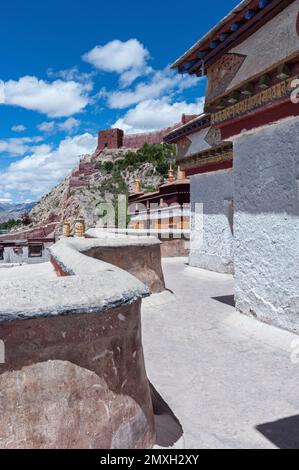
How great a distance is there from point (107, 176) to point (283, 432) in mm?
60191

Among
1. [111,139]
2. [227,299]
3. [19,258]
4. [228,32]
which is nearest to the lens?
[228,32]

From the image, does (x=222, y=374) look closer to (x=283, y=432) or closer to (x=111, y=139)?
(x=283, y=432)

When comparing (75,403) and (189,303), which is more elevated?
(75,403)

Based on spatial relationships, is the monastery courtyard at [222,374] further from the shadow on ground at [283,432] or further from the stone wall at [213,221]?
the stone wall at [213,221]

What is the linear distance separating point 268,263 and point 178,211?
12.9 metres

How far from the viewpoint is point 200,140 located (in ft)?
41.2

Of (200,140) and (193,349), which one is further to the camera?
(200,140)

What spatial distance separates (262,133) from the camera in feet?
20.4

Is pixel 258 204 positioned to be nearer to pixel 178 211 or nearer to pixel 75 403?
pixel 75 403

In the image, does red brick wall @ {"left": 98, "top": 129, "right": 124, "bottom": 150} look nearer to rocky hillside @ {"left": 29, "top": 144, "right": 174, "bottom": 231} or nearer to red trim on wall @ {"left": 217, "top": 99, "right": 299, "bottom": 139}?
rocky hillside @ {"left": 29, "top": 144, "right": 174, "bottom": 231}

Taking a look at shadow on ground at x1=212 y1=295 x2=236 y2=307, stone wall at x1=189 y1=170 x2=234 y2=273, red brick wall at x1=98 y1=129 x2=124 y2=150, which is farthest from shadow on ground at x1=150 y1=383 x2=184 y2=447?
red brick wall at x1=98 y1=129 x2=124 y2=150

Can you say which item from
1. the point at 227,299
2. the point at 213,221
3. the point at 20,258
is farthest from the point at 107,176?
the point at 227,299

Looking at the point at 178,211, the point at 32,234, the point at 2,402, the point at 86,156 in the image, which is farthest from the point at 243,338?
the point at 86,156
